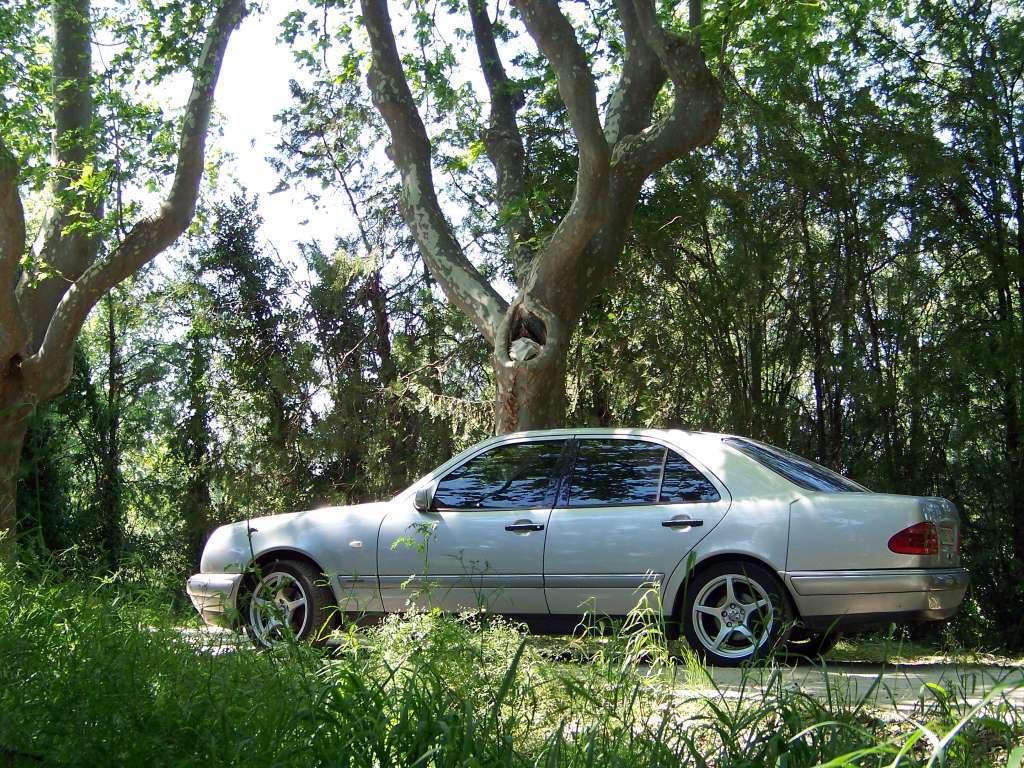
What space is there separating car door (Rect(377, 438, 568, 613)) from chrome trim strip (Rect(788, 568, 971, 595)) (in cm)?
168

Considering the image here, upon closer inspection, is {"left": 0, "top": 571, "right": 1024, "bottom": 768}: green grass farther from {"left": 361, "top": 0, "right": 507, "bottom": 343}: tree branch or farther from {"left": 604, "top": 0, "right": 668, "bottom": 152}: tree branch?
{"left": 604, "top": 0, "right": 668, "bottom": 152}: tree branch

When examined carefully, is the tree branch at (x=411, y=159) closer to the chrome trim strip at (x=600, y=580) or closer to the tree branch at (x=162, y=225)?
the tree branch at (x=162, y=225)

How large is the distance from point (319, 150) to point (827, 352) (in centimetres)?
1106

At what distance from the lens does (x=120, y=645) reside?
14.7 feet

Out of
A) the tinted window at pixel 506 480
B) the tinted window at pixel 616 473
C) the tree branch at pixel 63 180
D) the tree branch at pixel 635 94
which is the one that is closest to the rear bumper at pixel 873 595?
the tinted window at pixel 616 473

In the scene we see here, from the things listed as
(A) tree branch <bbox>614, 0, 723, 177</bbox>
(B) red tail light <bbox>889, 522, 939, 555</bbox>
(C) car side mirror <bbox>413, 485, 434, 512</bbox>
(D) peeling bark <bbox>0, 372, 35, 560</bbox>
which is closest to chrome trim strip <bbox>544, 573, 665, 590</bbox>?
(C) car side mirror <bbox>413, 485, 434, 512</bbox>

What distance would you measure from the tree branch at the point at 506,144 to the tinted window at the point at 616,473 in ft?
12.2

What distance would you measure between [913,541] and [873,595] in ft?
1.28

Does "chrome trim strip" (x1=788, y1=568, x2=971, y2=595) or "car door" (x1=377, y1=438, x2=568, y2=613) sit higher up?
"car door" (x1=377, y1=438, x2=568, y2=613)

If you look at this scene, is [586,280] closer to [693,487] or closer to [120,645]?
[693,487]

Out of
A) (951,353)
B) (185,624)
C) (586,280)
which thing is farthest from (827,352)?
(185,624)

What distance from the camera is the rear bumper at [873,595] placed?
582 cm

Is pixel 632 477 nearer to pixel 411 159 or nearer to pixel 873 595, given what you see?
pixel 873 595

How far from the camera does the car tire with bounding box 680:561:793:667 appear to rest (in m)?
5.98
